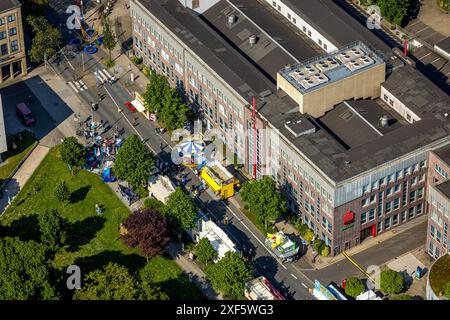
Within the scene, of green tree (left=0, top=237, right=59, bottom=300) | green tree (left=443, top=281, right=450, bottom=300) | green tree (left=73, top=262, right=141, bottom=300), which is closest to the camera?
green tree (left=443, top=281, right=450, bottom=300)

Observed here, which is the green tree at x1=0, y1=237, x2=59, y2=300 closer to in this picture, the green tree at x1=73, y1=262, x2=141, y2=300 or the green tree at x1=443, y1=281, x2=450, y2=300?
the green tree at x1=73, y1=262, x2=141, y2=300

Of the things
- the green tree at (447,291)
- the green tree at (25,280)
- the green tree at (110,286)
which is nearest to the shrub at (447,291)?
the green tree at (447,291)

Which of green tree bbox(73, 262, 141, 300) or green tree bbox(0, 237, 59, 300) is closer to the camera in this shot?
green tree bbox(73, 262, 141, 300)

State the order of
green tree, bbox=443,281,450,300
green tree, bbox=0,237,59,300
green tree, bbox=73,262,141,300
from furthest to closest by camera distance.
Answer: green tree, bbox=0,237,59,300, green tree, bbox=73,262,141,300, green tree, bbox=443,281,450,300

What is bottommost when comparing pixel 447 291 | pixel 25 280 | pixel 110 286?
pixel 447 291

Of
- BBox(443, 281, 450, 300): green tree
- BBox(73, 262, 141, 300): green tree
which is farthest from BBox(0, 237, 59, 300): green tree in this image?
BBox(443, 281, 450, 300): green tree

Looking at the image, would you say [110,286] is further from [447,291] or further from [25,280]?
[447,291]

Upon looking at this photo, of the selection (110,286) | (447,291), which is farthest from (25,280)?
(447,291)
